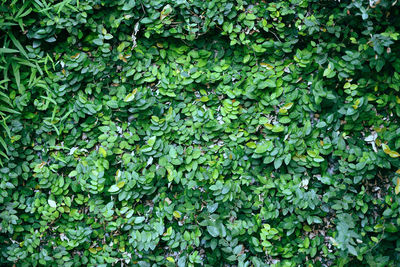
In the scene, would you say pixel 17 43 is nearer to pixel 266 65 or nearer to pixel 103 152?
pixel 103 152

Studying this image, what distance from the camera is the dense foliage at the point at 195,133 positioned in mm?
1977

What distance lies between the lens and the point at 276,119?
212 centimetres

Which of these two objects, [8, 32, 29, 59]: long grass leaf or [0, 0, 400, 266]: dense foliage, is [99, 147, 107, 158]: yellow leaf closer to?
[0, 0, 400, 266]: dense foliage

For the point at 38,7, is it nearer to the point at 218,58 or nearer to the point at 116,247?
the point at 218,58

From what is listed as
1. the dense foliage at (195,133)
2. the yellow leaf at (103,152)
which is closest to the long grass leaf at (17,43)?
the dense foliage at (195,133)

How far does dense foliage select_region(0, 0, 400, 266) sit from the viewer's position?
1.98 m

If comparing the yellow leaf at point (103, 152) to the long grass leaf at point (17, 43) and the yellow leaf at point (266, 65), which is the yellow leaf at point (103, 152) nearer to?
the long grass leaf at point (17, 43)

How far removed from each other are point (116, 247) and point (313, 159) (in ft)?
4.40

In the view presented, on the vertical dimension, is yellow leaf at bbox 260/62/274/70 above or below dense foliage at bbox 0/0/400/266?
above

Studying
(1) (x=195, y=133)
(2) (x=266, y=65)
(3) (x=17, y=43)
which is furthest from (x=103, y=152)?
(2) (x=266, y=65)

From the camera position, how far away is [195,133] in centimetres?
212

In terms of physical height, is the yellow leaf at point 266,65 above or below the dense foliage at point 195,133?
above

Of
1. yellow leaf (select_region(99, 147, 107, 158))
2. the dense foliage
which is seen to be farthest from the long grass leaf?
yellow leaf (select_region(99, 147, 107, 158))

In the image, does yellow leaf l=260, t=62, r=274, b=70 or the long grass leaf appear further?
yellow leaf l=260, t=62, r=274, b=70
